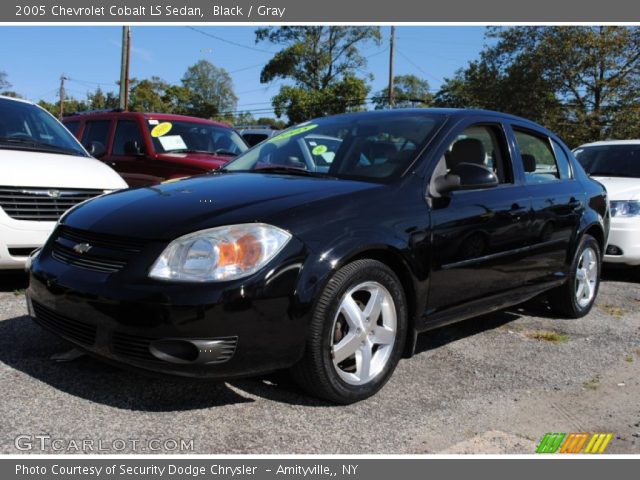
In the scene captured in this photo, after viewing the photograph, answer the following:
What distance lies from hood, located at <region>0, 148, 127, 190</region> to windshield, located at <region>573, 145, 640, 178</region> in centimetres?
572

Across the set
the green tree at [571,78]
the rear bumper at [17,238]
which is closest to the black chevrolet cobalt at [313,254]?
the rear bumper at [17,238]

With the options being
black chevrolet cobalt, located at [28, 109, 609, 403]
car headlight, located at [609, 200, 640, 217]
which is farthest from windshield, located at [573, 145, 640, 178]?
black chevrolet cobalt, located at [28, 109, 609, 403]

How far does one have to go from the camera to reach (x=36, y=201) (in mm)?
4625

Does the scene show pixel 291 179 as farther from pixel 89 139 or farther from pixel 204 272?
pixel 89 139

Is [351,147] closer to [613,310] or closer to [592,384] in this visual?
[592,384]

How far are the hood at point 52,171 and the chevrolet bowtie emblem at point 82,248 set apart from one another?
2053 mm

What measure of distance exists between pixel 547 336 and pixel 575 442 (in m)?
1.77

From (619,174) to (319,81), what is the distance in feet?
127

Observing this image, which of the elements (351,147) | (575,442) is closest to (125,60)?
(351,147)

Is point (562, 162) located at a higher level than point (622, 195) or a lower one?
higher

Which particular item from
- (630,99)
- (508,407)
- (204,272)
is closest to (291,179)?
(204,272)

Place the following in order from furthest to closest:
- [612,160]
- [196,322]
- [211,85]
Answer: [211,85] < [612,160] < [196,322]

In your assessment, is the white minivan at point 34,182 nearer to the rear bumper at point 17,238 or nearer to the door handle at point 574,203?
the rear bumper at point 17,238

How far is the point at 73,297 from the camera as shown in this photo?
2.72 metres
